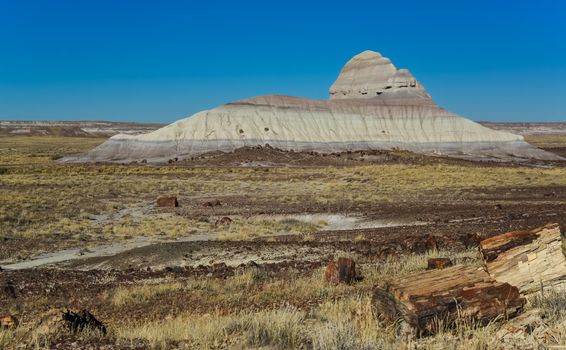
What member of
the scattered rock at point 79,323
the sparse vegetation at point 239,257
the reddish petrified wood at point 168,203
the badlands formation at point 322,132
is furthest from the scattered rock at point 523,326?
the badlands formation at point 322,132

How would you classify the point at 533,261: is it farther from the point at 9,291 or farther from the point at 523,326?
the point at 9,291

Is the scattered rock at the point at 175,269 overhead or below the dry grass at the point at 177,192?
overhead

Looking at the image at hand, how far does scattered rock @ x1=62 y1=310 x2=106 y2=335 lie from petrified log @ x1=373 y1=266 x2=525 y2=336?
3188 millimetres

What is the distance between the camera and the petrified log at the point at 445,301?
16.7ft

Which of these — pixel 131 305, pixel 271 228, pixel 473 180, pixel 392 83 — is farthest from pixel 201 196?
pixel 392 83

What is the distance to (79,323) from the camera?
6168 millimetres

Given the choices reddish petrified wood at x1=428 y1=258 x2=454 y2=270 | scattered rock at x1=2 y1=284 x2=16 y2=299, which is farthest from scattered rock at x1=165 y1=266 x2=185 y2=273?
reddish petrified wood at x1=428 y1=258 x2=454 y2=270

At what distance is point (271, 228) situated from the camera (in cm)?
1955

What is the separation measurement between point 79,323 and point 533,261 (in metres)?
5.10

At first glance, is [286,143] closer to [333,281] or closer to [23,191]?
[23,191]

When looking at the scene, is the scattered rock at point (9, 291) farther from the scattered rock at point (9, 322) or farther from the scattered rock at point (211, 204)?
the scattered rock at point (211, 204)

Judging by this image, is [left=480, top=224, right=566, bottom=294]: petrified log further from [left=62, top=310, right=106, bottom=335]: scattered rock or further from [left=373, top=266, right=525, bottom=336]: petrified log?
[left=62, top=310, right=106, bottom=335]: scattered rock

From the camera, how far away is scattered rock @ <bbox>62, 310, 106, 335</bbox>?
598 centimetres

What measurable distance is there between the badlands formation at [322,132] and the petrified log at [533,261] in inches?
2406
